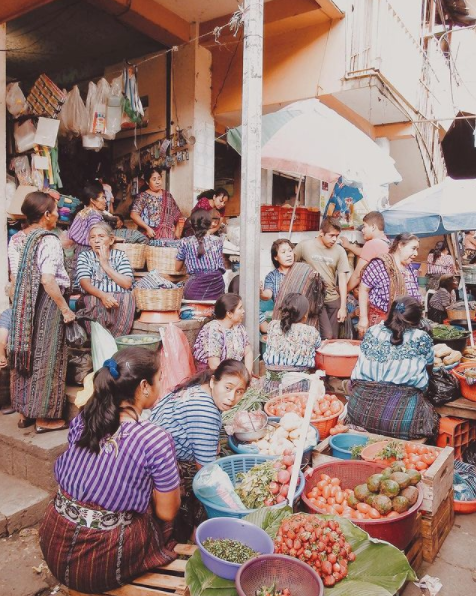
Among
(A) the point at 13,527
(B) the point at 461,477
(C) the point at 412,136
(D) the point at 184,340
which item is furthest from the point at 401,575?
(C) the point at 412,136

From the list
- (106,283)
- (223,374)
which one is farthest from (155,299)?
(223,374)

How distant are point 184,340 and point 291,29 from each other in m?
6.62

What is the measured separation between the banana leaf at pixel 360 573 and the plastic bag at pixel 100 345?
96.5 inches

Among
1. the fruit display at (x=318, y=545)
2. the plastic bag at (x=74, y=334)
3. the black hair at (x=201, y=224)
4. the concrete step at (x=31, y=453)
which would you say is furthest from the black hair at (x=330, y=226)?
the fruit display at (x=318, y=545)

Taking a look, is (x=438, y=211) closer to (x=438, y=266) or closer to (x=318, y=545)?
(x=318, y=545)

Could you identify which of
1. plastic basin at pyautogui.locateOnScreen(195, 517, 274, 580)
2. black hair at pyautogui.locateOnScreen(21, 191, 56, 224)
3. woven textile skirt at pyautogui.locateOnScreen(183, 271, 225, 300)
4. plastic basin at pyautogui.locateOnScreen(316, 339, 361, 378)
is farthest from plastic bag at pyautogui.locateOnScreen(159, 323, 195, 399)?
plastic basin at pyautogui.locateOnScreen(195, 517, 274, 580)

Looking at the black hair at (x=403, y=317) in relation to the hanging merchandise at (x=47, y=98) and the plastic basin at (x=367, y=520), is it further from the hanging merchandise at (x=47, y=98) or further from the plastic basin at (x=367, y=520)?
the hanging merchandise at (x=47, y=98)

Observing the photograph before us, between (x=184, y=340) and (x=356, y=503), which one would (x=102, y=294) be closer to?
(x=184, y=340)

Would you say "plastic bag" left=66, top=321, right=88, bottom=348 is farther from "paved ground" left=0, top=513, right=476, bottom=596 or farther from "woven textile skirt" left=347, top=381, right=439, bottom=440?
"woven textile skirt" left=347, top=381, right=439, bottom=440

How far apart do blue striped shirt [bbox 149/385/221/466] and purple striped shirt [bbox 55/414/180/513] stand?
0.63m

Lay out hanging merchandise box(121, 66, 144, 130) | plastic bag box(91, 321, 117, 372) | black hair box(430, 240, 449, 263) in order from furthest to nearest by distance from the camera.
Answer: black hair box(430, 240, 449, 263) → hanging merchandise box(121, 66, 144, 130) → plastic bag box(91, 321, 117, 372)

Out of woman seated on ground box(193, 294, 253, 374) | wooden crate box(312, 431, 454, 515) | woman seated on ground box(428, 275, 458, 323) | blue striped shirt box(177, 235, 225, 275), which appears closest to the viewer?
wooden crate box(312, 431, 454, 515)

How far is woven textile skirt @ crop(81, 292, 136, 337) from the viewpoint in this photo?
17.3ft

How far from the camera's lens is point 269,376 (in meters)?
5.27
